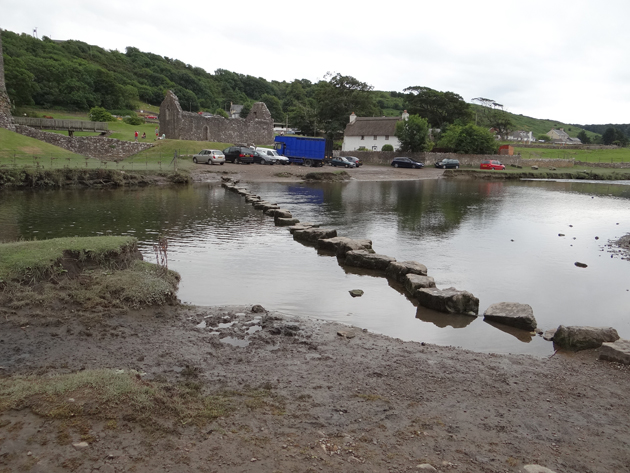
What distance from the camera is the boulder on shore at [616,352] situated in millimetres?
6964

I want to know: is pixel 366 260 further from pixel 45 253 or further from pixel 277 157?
pixel 277 157

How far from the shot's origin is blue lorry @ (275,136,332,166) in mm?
55438

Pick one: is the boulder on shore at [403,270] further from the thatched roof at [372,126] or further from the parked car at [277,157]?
the thatched roof at [372,126]

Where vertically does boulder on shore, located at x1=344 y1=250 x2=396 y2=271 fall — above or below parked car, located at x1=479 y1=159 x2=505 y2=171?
below

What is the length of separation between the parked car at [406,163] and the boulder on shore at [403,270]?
52.6 m

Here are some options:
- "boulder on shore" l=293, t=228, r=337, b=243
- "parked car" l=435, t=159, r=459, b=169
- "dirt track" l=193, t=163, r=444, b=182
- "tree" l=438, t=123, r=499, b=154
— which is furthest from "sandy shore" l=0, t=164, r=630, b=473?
"tree" l=438, t=123, r=499, b=154

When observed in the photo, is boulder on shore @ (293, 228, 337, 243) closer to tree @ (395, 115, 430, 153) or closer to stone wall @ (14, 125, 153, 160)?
stone wall @ (14, 125, 153, 160)

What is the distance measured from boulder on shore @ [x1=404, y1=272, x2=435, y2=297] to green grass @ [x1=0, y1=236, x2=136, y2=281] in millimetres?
6622

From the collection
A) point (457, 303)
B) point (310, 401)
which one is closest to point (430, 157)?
point (457, 303)

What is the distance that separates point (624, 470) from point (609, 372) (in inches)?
113

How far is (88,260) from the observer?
9617mm

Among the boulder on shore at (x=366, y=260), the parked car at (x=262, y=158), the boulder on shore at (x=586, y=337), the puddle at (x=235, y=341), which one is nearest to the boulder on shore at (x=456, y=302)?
the boulder on shore at (x=586, y=337)

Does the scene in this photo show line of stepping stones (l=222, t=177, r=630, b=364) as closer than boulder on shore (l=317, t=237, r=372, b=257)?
Yes

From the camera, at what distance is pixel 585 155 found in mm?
94875
